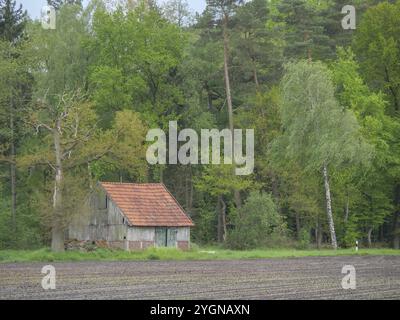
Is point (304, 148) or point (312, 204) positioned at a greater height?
point (304, 148)

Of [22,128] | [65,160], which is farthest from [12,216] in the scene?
[65,160]

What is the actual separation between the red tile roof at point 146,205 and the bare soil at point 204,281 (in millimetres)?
13711

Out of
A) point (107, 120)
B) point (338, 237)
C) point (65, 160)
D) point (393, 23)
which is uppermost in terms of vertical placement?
point (393, 23)

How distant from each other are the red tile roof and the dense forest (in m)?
2.08

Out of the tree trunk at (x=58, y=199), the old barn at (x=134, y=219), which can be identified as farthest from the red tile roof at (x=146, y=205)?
the tree trunk at (x=58, y=199)

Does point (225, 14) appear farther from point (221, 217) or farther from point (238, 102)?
point (221, 217)

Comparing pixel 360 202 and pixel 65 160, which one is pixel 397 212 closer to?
pixel 360 202

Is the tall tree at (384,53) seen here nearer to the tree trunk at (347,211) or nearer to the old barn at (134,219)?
the tree trunk at (347,211)

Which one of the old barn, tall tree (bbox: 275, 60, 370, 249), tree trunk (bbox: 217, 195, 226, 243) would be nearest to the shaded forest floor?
the old barn

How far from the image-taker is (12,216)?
51.0 metres

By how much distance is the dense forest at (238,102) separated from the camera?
1983 inches

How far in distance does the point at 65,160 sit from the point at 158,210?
9639 mm

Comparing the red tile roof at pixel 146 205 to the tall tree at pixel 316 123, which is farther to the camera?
the red tile roof at pixel 146 205

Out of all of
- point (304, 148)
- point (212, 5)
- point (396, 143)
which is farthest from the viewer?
point (212, 5)
